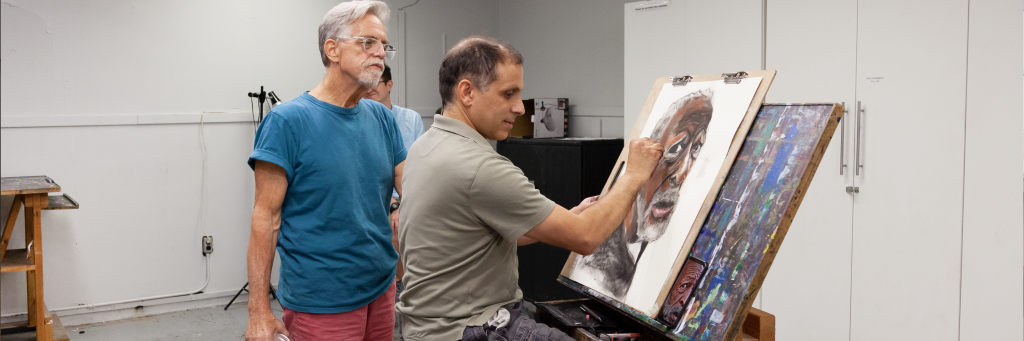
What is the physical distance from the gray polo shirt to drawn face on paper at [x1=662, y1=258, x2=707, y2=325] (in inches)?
13.4

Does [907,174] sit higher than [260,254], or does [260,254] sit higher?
[907,174]

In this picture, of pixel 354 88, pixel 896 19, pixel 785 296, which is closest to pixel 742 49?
pixel 896 19

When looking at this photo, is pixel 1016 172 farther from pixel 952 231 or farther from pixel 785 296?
pixel 785 296

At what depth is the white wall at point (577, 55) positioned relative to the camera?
4223mm

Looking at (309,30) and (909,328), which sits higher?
(309,30)

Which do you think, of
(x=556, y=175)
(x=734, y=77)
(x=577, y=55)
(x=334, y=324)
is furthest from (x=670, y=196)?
(x=577, y=55)

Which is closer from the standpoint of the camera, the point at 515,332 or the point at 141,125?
the point at 515,332

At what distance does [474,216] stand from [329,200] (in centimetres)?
47

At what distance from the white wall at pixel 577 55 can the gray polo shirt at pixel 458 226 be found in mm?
2864

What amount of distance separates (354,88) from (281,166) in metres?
0.28

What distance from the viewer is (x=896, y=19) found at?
2469mm

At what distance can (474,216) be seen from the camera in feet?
4.38

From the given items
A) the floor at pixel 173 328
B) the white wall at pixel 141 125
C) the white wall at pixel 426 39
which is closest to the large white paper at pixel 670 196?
the floor at pixel 173 328

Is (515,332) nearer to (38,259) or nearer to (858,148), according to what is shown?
(858,148)
